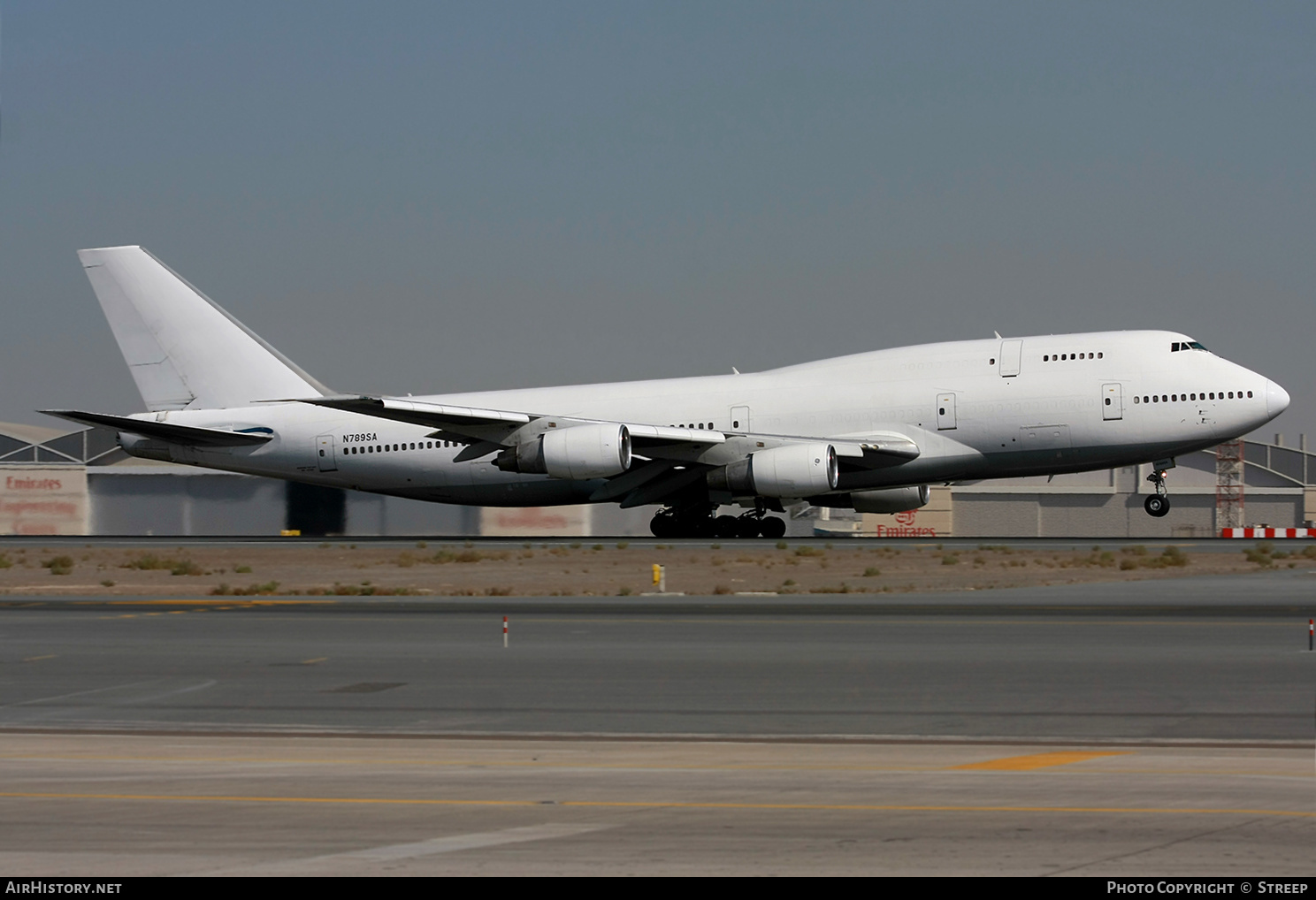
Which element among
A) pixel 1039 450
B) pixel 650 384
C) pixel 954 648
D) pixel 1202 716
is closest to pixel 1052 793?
pixel 1202 716

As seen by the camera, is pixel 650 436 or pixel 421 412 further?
pixel 650 436

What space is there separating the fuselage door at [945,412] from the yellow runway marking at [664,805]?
30.5 meters

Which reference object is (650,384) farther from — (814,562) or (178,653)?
(178,653)

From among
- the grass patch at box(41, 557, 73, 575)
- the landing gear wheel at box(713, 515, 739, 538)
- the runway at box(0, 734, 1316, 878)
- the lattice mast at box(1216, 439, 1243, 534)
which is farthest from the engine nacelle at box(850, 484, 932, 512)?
the lattice mast at box(1216, 439, 1243, 534)

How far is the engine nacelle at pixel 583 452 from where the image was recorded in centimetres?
3919

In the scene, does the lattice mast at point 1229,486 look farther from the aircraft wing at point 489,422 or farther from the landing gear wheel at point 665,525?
the aircraft wing at point 489,422

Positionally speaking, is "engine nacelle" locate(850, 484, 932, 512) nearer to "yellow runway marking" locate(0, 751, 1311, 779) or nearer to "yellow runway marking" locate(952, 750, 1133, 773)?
"yellow runway marking" locate(952, 750, 1133, 773)

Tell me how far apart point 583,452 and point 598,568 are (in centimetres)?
659

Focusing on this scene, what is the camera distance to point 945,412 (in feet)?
128

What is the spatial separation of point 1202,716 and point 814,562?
20.7m

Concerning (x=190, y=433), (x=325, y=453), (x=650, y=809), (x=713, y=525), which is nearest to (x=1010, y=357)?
(x=713, y=525)

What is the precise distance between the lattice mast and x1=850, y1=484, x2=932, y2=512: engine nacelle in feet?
145

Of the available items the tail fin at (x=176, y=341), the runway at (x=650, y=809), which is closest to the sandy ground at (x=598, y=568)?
the tail fin at (x=176, y=341)

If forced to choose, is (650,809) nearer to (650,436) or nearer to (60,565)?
(650,436)
